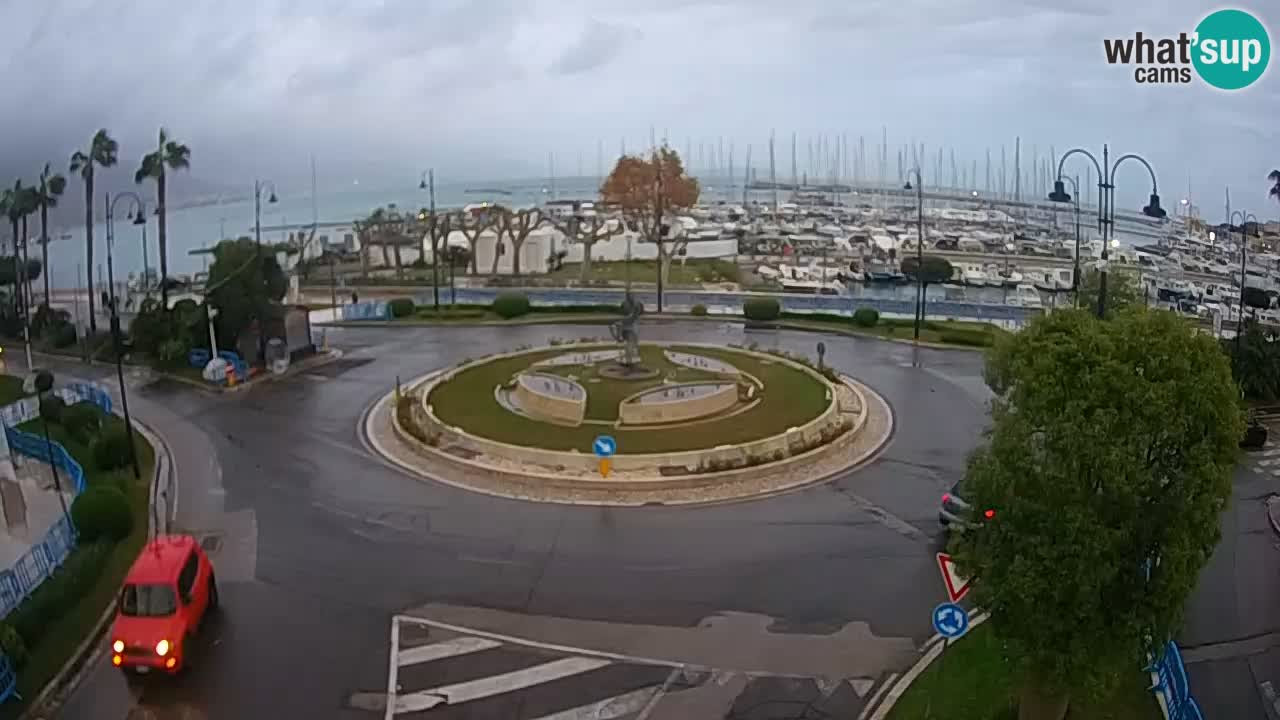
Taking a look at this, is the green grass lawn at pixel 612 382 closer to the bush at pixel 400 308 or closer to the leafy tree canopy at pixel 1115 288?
the leafy tree canopy at pixel 1115 288

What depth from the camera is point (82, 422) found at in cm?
2850

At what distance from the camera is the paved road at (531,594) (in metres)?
14.8

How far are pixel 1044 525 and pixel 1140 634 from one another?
189cm

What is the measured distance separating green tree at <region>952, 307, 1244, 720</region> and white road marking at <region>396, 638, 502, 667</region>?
846cm

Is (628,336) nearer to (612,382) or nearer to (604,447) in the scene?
(612,382)

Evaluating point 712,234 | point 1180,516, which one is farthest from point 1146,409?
point 712,234

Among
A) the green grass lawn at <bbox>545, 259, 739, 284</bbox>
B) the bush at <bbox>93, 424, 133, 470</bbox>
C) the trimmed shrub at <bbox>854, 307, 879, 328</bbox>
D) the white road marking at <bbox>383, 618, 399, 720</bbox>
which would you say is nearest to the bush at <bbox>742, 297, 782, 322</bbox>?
the trimmed shrub at <bbox>854, 307, 879, 328</bbox>

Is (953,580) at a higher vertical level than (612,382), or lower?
lower

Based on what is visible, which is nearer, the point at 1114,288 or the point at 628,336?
the point at 628,336

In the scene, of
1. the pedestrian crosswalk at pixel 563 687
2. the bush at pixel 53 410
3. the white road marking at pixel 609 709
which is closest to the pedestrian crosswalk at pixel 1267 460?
the pedestrian crosswalk at pixel 563 687

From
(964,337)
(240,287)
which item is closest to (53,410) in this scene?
(240,287)

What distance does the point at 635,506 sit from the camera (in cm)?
2258

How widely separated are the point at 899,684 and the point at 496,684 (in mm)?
6339

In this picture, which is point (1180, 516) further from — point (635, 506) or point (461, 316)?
point (461, 316)
